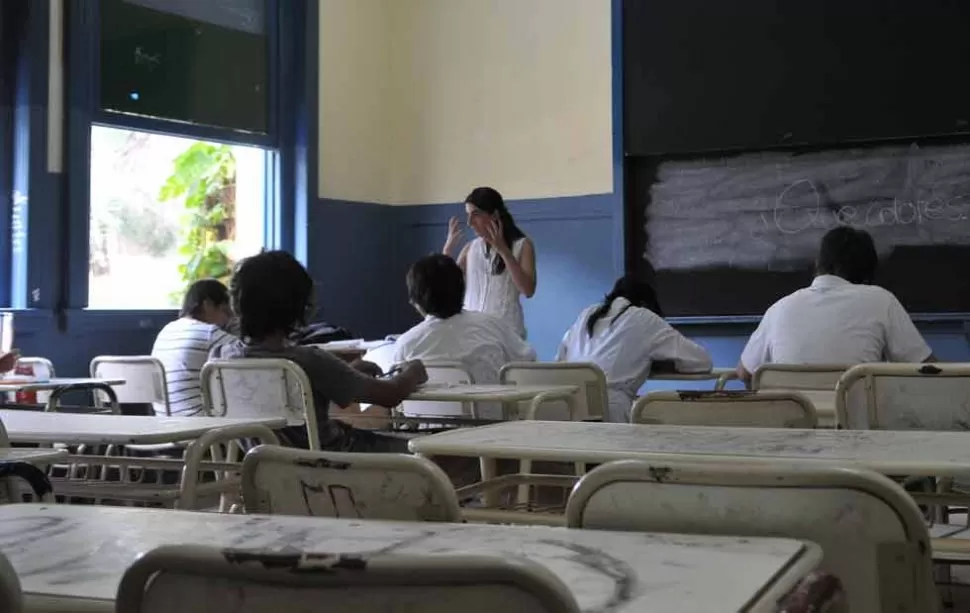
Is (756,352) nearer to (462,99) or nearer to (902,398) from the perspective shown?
(902,398)

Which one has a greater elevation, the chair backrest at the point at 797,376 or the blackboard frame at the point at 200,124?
the blackboard frame at the point at 200,124

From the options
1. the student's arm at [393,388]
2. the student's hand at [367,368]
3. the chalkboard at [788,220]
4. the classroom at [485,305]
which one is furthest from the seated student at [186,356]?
the chalkboard at [788,220]

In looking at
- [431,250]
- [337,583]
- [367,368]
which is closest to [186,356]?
[367,368]

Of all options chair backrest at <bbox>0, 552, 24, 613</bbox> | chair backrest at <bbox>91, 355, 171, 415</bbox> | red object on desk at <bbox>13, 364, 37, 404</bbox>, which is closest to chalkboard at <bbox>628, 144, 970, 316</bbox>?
chair backrest at <bbox>91, 355, 171, 415</bbox>

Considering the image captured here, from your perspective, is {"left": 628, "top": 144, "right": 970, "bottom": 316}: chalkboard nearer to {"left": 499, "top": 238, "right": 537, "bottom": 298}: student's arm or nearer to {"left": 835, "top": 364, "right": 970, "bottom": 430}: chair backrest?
{"left": 499, "top": 238, "right": 537, "bottom": 298}: student's arm

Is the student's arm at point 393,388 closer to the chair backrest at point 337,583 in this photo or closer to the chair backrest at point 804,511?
the chair backrest at point 804,511

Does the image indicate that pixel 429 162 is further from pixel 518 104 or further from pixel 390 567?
pixel 390 567

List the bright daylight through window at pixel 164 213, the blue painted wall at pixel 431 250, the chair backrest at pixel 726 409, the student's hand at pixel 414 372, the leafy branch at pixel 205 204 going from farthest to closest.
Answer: the blue painted wall at pixel 431 250 → the leafy branch at pixel 205 204 → the bright daylight through window at pixel 164 213 → the student's hand at pixel 414 372 → the chair backrest at pixel 726 409

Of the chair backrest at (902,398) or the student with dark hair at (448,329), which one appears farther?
the student with dark hair at (448,329)

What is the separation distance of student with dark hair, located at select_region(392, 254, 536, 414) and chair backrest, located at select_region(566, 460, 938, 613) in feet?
8.95

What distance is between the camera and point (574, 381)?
3.73 meters

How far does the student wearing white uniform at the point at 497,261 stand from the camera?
5.25m

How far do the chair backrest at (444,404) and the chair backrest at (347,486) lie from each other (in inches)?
86.0

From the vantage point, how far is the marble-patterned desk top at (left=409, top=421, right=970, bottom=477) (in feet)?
5.48
